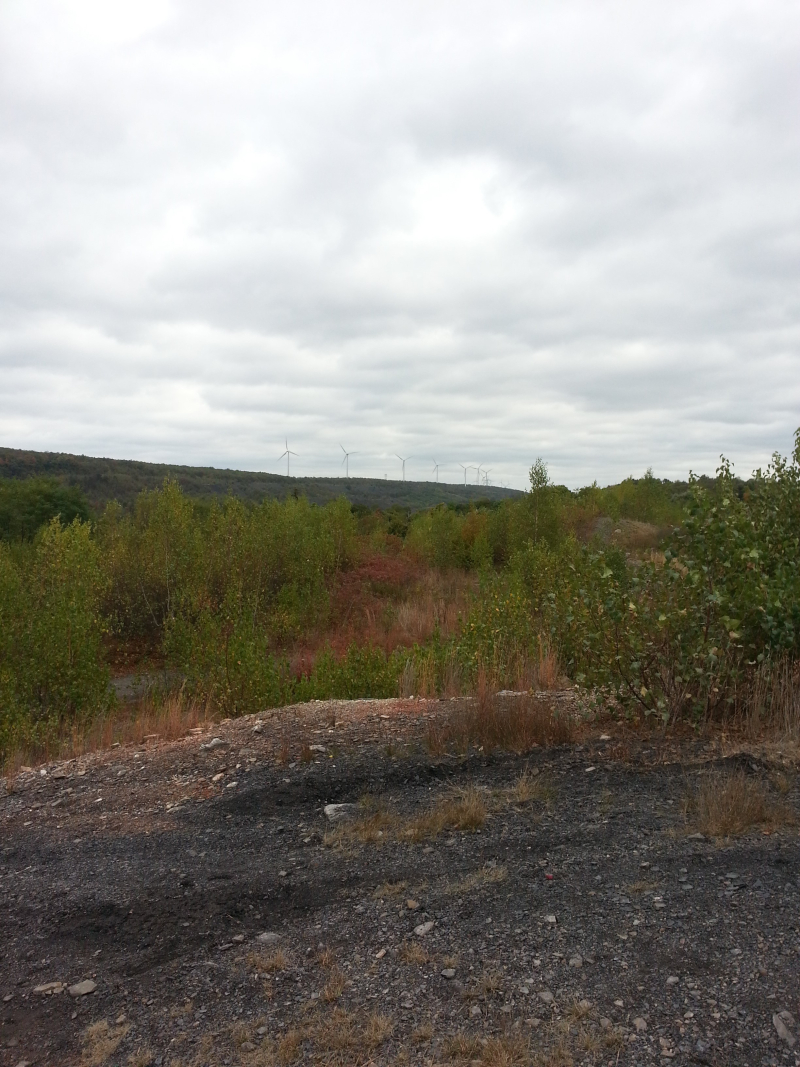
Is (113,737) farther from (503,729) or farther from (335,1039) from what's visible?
(335,1039)

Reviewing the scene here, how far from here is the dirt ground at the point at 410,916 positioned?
2.70m

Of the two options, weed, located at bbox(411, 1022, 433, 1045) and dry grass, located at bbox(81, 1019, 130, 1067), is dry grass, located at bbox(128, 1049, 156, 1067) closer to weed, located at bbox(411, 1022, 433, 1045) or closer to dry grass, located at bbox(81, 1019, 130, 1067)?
dry grass, located at bbox(81, 1019, 130, 1067)

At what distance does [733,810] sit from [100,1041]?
3144 millimetres

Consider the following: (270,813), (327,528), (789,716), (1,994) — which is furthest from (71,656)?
(327,528)

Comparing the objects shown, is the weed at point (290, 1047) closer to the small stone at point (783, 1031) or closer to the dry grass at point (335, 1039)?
the dry grass at point (335, 1039)

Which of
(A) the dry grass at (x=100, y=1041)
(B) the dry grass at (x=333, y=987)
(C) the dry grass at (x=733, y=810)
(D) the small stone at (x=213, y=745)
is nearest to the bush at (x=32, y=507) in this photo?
(D) the small stone at (x=213, y=745)

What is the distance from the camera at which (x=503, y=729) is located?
593cm

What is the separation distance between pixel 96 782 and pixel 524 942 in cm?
393

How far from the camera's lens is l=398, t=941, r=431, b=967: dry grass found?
10.3ft

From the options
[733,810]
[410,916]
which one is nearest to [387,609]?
[733,810]

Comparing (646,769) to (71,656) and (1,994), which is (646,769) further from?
(71,656)

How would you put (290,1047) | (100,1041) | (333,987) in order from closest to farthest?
(290,1047)
(100,1041)
(333,987)

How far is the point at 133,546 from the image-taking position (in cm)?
1972

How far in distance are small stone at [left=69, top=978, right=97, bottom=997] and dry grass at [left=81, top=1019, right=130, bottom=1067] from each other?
234 mm
